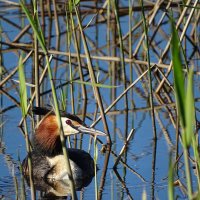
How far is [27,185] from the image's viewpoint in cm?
764

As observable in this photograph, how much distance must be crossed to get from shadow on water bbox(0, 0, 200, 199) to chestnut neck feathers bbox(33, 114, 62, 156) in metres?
0.24

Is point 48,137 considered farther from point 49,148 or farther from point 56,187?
point 56,187

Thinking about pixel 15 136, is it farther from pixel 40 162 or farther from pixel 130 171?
pixel 130 171

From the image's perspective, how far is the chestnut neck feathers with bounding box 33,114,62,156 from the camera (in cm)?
834

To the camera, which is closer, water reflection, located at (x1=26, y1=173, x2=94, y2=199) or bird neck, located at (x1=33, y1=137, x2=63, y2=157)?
water reflection, located at (x1=26, y1=173, x2=94, y2=199)

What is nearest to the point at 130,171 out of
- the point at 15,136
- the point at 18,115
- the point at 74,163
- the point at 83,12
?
the point at 74,163

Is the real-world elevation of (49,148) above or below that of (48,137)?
below

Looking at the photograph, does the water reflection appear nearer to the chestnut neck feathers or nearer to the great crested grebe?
the great crested grebe

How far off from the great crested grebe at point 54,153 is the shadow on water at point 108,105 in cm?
14

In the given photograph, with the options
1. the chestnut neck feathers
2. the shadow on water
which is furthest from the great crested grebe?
the shadow on water

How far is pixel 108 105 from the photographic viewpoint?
1011 cm

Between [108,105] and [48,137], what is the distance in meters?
1.88

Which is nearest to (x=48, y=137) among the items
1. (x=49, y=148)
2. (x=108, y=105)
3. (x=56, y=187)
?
(x=49, y=148)

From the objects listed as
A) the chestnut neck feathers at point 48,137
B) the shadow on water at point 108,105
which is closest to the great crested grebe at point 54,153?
the chestnut neck feathers at point 48,137
